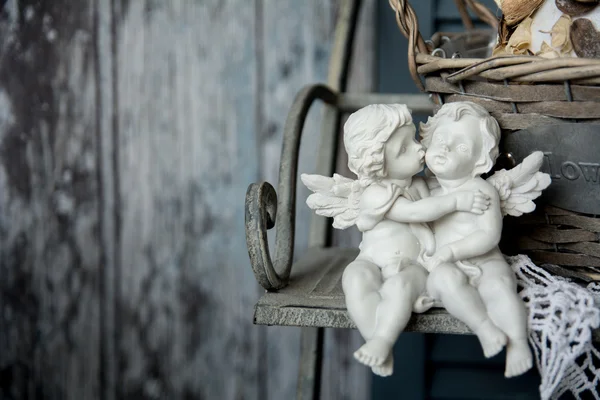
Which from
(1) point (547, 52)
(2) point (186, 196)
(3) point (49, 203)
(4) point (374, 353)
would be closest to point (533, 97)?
(1) point (547, 52)

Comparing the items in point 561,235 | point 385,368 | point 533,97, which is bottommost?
point 385,368

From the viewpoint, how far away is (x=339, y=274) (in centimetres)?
82

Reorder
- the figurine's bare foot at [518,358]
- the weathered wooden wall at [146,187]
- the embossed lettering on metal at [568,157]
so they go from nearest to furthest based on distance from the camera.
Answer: the figurine's bare foot at [518,358]
the embossed lettering on metal at [568,157]
the weathered wooden wall at [146,187]

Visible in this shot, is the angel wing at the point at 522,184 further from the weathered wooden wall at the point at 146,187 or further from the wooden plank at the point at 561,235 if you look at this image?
the weathered wooden wall at the point at 146,187

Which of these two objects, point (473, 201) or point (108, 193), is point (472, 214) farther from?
point (108, 193)

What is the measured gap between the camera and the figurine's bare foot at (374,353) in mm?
588

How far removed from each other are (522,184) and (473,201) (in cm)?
6

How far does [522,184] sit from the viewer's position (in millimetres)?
675

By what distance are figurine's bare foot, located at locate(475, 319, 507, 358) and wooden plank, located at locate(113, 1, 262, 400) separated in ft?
2.17

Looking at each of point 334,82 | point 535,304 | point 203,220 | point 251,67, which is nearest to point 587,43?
point 535,304

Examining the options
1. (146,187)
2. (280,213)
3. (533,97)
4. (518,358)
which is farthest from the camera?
(146,187)

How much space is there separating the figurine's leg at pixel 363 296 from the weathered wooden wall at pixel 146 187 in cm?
54

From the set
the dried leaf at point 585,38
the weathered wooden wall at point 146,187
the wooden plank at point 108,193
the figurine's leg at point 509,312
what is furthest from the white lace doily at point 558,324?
the wooden plank at point 108,193

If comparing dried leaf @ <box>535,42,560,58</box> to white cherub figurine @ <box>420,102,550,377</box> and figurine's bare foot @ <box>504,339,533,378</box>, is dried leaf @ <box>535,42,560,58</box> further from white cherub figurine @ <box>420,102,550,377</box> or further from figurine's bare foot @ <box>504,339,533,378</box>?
figurine's bare foot @ <box>504,339,533,378</box>
